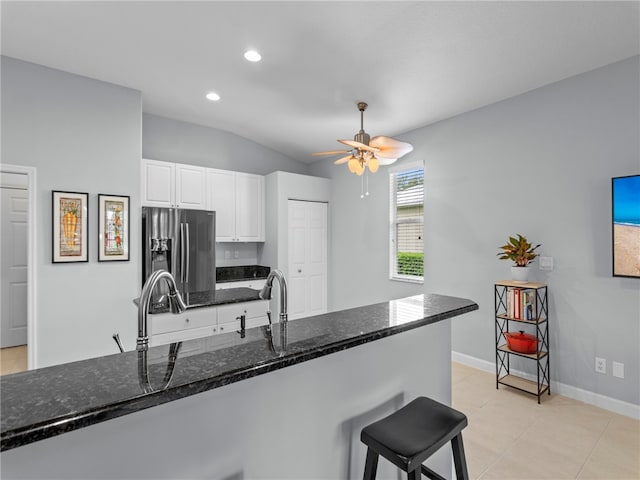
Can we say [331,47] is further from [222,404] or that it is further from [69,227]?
[69,227]

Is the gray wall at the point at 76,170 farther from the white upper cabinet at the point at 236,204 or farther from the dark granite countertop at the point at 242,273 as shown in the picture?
the dark granite countertop at the point at 242,273

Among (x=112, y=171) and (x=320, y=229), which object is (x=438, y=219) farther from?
(x=112, y=171)

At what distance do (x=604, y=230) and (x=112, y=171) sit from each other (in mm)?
4651

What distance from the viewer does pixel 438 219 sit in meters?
4.02

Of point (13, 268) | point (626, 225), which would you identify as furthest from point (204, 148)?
point (626, 225)

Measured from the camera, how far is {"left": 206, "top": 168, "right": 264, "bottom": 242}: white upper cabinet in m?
4.67

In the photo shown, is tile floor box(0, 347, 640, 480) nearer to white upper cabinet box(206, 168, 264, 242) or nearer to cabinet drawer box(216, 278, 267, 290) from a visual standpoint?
cabinet drawer box(216, 278, 267, 290)

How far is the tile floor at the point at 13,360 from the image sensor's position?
370 centimetres

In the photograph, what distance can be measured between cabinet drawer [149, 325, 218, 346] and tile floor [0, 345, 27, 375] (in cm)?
215

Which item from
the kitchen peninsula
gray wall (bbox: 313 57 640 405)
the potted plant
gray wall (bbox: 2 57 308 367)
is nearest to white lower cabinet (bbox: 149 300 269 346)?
gray wall (bbox: 2 57 308 367)

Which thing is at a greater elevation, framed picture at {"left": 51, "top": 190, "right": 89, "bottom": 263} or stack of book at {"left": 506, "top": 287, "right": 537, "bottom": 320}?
framed picture at {"left": 51, "top": 190, "right": 89, "bottom": 263}

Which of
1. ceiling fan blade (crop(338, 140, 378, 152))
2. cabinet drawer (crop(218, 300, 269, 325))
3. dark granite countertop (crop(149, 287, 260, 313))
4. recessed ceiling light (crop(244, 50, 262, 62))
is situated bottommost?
cabinet drawer (crop(218, 300, 269, 325))

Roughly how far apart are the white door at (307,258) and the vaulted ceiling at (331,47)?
185 centimetres

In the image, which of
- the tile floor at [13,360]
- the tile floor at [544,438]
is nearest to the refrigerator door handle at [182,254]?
the tile floor at [13,360]
